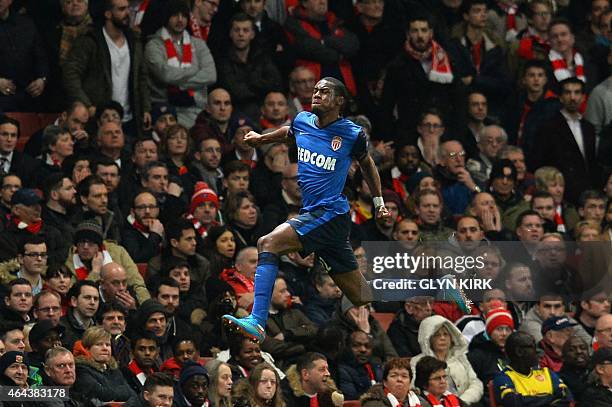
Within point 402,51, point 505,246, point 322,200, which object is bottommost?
point 505,246

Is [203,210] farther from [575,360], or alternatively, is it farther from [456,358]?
[575,360]

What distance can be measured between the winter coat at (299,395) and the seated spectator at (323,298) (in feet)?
4.38

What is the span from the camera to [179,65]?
21.6 metres

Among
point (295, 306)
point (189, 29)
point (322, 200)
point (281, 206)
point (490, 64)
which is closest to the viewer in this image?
point (322, 200)

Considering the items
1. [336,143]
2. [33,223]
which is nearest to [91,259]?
[33,223]

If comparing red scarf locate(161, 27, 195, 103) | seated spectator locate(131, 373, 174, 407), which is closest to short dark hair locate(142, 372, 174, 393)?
seated spectator locate(131, 373, 174, 407)

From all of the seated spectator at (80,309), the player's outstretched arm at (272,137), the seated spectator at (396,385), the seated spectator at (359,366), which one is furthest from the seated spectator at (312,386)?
the player's outstretched arm at (272,137)

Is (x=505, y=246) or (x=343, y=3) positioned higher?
(x=343, y=3)

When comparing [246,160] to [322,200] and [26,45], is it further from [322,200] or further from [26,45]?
[322,200]

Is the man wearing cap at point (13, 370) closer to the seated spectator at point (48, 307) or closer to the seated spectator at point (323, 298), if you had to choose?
the seated spectator at point (48, 307)

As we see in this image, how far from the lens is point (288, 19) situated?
73.8 feet

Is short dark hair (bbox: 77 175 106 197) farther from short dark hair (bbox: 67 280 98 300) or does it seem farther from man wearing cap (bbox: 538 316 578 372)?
man wearing cap (bbox: 538 316 578 372)

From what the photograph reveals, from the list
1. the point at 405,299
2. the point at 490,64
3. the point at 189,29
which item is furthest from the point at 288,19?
the point at 405,299

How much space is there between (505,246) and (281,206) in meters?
2.63
